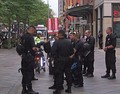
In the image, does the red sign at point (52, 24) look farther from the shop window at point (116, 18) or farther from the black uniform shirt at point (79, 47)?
the shop window at point (116, 18)

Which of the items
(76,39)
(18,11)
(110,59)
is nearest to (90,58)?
(110,59)

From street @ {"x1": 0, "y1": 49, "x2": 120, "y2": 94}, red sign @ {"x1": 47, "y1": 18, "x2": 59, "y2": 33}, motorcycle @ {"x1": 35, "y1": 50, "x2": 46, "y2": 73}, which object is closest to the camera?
street @ {"x1": 0, "y1": 49, "x2": 120, "y2": 94}

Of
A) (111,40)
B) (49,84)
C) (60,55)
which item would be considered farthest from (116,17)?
(60,55)

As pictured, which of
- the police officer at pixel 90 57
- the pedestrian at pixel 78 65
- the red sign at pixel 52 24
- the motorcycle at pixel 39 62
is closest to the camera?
the pedestrian at pixel 78 65

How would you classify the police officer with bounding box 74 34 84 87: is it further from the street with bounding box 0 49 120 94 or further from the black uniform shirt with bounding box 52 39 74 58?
the black uniform shirt with bounding box 52 39 74 58

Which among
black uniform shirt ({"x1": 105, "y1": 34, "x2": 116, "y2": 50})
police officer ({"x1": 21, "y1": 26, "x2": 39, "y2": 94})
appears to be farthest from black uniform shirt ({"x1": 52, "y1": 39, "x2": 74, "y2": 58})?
black uniform shirt ({"x1": 105, "y1": 34, "x2": 116, "y2": 50})

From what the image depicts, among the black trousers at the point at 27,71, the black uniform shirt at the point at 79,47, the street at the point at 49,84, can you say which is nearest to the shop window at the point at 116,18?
the street at the point at 49,84

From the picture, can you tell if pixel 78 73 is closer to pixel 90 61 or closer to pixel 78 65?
pixel 78 65

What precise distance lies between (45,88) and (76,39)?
1898 millimetres

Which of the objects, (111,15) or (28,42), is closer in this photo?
(28,42)

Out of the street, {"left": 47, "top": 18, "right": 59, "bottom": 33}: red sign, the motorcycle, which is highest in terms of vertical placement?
{"left": 47, "top": 18, "right": 59, "bottom": 33}: red sign

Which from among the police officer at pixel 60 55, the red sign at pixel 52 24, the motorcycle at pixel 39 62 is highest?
the red sign at pixel 52 24

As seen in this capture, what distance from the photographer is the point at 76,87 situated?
13.3m

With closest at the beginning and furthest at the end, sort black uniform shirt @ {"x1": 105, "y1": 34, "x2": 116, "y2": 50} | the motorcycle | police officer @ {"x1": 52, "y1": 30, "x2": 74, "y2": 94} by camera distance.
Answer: police officer @ {"x1": 52, "y1": 30, "x2": 74, "y2": 94}, black uniform shirt @ {"x1": 105, "y1": 34, "x2": 116, "y2": 50}, the motorcycle
